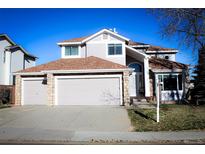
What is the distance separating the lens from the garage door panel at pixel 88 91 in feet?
60.4

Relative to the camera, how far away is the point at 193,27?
1858 centimetres

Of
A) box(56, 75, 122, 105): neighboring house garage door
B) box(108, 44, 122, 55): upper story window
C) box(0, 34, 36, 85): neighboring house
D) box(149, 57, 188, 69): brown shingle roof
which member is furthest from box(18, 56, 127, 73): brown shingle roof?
box(0, 34, 36, 85): neighboring house

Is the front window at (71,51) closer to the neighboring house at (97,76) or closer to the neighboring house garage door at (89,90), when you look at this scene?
the neighboring house at (97,76)

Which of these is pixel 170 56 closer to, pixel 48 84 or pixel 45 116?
pixel 48 84

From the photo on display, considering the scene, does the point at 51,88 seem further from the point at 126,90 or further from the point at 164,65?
the point at 164,65

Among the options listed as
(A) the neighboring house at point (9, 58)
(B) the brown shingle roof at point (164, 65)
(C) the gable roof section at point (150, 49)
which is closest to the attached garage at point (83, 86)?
(B) the brown shingle roof at point (164, 65)

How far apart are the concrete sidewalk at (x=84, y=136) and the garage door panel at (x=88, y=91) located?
862cm

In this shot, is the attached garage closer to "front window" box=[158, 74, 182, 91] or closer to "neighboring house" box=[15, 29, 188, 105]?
"neighboring house" box=[15, 29, 188, 105]

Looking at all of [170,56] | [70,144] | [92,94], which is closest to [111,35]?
[92,94]

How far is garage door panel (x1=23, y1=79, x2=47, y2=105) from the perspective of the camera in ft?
63.9

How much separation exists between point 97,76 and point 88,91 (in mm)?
1462

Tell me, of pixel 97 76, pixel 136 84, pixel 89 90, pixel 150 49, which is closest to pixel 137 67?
pixel 136 84

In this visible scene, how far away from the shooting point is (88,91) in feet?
61.1

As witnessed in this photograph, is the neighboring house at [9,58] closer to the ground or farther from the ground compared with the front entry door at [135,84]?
farther from the ground
